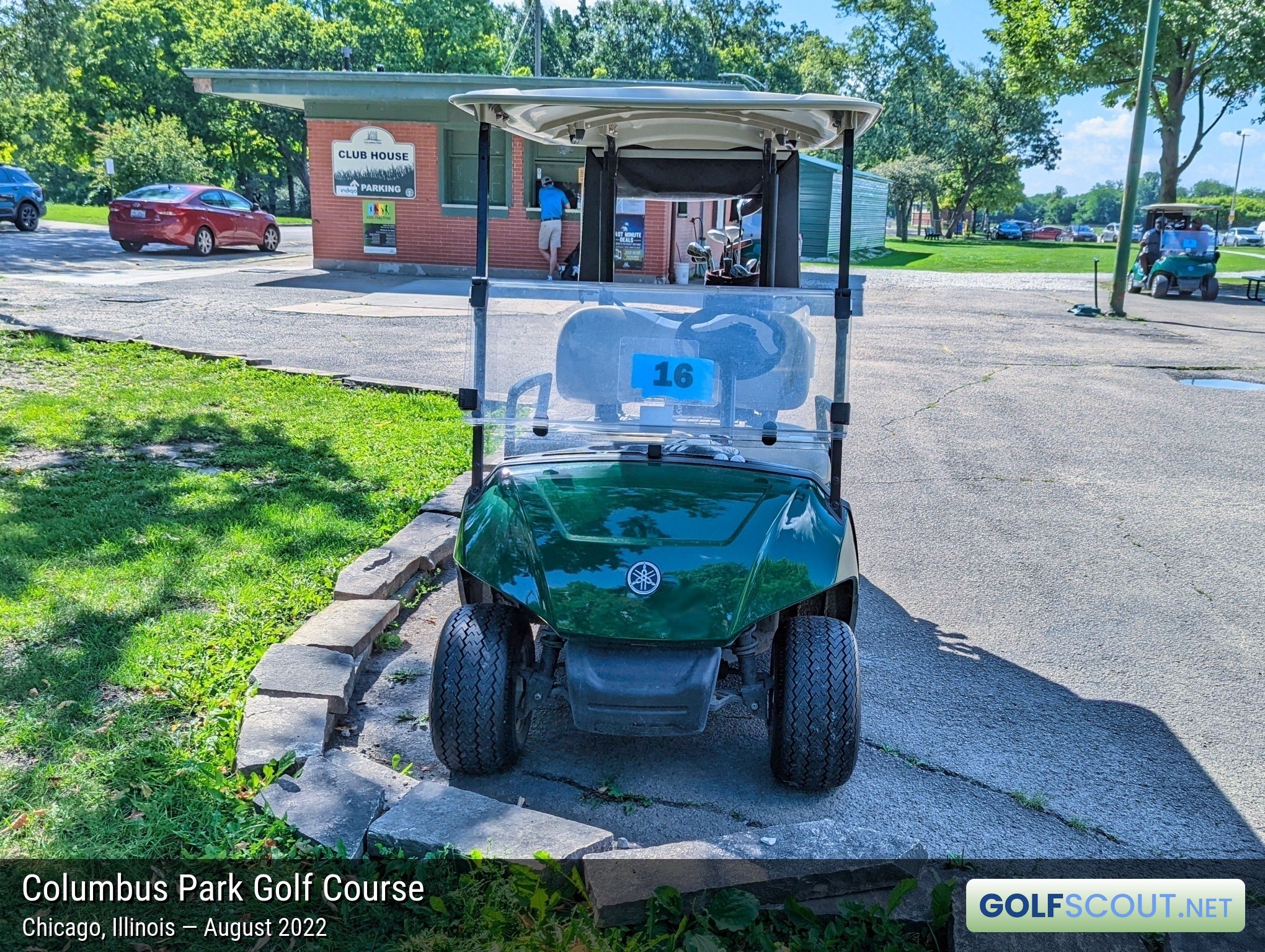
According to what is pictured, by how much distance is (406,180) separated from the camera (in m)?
20.6

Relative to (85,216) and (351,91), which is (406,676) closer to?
(351,91)

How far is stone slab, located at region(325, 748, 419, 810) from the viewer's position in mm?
3090

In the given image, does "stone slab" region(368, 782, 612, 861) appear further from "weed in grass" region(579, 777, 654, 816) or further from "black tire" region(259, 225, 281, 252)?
"black tire" region(259, 225, 281, 252)

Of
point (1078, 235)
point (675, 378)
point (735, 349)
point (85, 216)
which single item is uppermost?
point (1078, 235)

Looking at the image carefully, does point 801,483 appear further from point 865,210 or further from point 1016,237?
point 1016,237

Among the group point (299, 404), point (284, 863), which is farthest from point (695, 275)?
point (299, 404)

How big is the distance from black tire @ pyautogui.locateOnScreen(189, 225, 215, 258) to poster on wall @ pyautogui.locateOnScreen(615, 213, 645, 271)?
15.3m

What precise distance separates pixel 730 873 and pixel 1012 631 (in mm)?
2511

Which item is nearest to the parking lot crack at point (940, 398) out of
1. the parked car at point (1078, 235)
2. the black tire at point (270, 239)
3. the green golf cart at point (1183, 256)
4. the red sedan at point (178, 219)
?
the green golf cart at point (1183, 256)

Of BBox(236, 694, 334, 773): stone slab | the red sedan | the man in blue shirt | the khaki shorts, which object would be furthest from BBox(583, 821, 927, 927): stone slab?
the red sedan

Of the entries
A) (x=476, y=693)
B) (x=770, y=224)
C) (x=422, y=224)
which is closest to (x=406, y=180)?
(x=422, y=224)

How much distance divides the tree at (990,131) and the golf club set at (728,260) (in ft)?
191

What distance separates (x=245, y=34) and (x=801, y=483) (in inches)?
2031

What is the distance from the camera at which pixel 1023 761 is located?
3.62 metres
